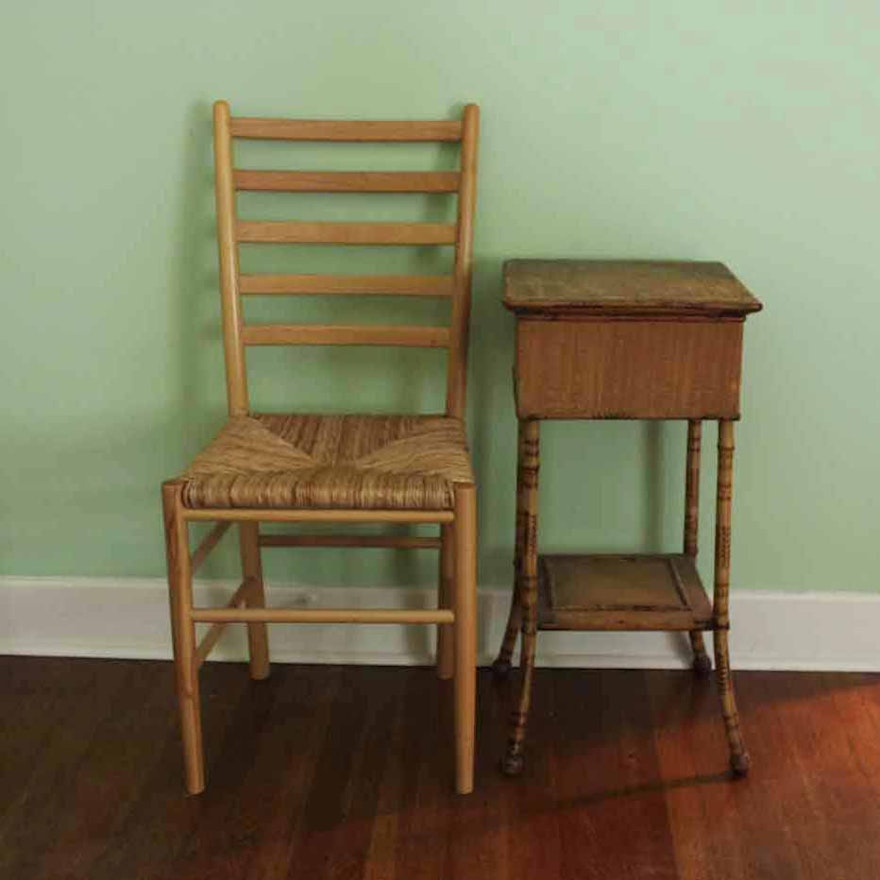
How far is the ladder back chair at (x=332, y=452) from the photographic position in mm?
1865

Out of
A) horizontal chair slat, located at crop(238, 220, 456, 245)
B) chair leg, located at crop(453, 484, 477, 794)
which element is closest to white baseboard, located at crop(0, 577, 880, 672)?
chair leg, located at crop(453, 484, 477, 794)

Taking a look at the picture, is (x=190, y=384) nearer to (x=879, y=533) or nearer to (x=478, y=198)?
(x=478, y=198)

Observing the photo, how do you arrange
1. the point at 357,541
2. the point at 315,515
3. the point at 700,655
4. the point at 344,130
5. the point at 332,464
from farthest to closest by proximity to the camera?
the point at 700,655, the point at 357,541, the point at 344,130, the point at 332,464, the point at 315,515

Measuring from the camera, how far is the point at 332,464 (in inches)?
78.4

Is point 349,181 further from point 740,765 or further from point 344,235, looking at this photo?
point 740,765

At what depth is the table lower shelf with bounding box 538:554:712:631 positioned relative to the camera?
6.70 feet

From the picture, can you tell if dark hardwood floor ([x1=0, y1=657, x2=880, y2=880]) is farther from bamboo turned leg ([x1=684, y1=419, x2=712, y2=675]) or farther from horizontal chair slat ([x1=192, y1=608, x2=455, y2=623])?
horizontal chair slat ([x1=192, y1=608, x2=455, y2=623])

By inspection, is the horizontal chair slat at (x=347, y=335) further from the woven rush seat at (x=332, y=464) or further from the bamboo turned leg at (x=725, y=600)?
the bamboo turned leg at (x=725, y=600)

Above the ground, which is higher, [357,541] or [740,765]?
[357,541]

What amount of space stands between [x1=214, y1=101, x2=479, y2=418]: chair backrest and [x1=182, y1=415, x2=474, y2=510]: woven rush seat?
106 mm

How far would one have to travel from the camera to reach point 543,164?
215 cm

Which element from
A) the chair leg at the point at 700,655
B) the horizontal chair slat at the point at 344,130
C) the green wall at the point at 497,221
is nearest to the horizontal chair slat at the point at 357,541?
the green wall at the point at 497,221

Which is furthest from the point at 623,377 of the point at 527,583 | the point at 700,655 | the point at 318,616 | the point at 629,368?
the point at 700,655

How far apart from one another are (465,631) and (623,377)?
0.45m
